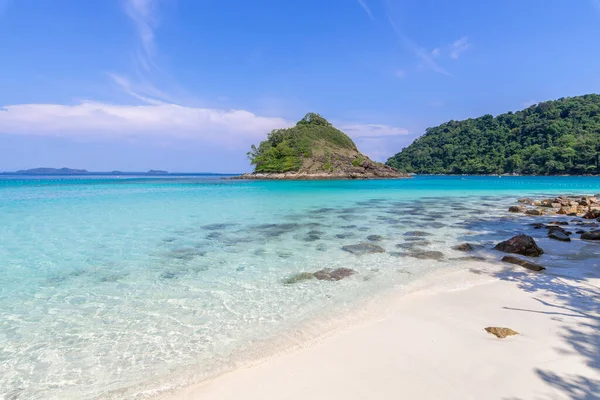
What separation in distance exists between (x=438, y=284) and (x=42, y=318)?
8801mm

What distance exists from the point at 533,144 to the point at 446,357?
187m

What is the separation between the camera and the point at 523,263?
9.30m

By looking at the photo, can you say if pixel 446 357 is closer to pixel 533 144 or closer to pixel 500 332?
pixel 500 332

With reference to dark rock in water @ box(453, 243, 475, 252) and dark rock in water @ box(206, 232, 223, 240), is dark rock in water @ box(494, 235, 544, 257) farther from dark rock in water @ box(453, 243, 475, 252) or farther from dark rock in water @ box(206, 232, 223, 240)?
dark rock in water @ box(206, 232, 223, 240)

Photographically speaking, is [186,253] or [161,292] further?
[186,253]

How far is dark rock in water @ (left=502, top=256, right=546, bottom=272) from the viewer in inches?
348

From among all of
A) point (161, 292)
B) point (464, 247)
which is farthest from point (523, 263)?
point (161, 292)

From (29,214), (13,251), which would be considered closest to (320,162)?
(29,214)

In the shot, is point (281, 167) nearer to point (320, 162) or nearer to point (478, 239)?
point (320, 162)

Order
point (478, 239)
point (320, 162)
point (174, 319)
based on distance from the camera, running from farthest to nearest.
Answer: point (320, 162), point (478, 239), point (174, 319)

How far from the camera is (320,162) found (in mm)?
119875

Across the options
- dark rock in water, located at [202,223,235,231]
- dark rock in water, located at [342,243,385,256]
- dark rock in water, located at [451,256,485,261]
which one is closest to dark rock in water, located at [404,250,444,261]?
dark rock in water, located at [451,256,485,261]

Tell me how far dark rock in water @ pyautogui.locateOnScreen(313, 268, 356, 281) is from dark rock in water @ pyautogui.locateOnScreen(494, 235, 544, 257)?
19.5 feet

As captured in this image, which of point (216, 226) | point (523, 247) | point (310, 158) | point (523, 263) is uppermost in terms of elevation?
point (310, 158)
